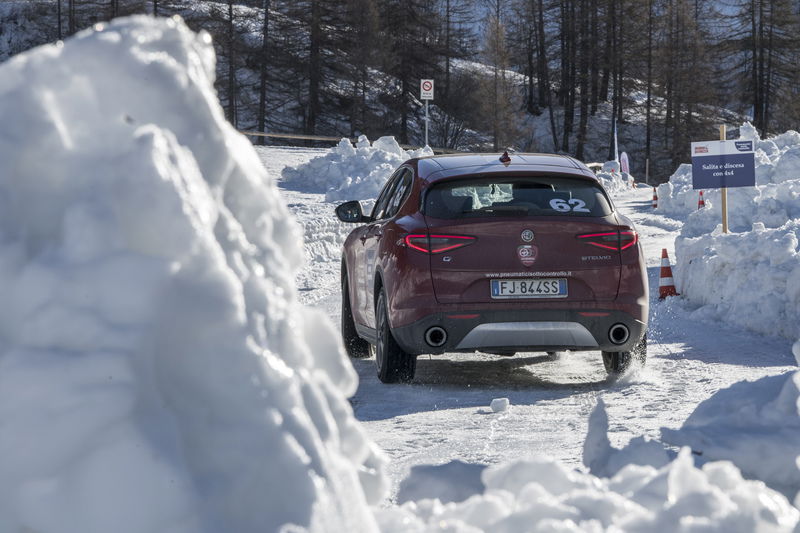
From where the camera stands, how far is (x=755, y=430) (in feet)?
16.2

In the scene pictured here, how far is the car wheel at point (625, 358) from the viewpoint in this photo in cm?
877

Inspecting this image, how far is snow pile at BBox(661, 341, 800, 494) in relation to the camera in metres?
4.64

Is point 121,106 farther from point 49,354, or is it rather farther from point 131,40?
point 49,354

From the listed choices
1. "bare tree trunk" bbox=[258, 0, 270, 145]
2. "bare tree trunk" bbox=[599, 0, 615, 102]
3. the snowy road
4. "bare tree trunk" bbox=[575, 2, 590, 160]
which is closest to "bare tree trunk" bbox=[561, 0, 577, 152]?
"bare tree trunk" bbox=[575, 2, 590, 160]

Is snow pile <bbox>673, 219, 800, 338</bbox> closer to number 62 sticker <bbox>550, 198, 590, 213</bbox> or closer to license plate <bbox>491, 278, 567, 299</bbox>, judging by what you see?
number 62 sticker <bbox>550, 198, 590, 213</bbox>

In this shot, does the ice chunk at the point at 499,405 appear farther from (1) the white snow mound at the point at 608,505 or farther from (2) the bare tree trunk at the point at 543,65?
(2) the bare tree trunk at the point at 543,65

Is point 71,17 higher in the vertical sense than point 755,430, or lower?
higher

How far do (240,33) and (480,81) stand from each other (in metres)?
14.8

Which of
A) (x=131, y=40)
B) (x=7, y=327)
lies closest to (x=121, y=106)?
(x=131, y=40)

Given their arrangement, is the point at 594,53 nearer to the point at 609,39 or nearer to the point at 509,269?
the point at 609,39

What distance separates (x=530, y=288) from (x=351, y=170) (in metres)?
24.1

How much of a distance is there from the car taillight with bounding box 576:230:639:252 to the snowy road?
0.94m

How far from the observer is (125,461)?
2.65m

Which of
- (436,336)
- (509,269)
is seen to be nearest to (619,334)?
(509,269)
